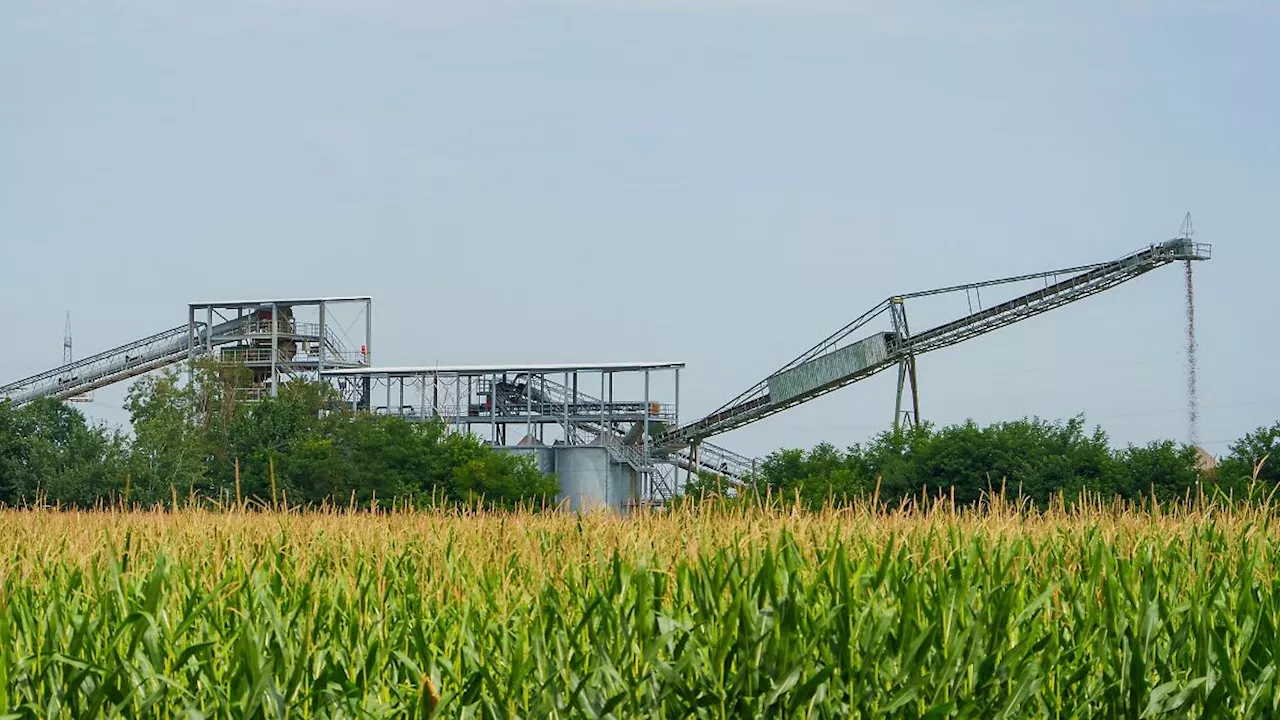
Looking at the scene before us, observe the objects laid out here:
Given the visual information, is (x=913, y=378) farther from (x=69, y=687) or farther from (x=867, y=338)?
(x=69, y=687)

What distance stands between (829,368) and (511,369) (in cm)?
998

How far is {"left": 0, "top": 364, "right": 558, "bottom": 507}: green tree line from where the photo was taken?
44.9m

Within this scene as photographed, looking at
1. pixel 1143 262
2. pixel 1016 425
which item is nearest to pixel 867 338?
pixel 1016 425

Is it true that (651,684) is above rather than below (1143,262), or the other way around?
below

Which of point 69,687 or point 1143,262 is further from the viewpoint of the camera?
point 1143,262

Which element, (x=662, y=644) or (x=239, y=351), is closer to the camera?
(x=662, y=644)

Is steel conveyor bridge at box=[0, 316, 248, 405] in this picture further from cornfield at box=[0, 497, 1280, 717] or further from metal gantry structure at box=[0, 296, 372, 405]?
cornfield at box=[0, 497, 1280, 717]

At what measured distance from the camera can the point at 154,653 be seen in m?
7.00

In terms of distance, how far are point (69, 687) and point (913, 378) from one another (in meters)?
36.0

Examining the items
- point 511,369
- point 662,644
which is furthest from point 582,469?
point 662,644

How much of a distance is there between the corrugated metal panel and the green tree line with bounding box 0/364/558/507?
720cm

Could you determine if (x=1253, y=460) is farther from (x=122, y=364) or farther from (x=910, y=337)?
(x=122, y=364)

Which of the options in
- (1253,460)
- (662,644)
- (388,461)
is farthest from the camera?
(388,461)

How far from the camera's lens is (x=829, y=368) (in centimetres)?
4297
